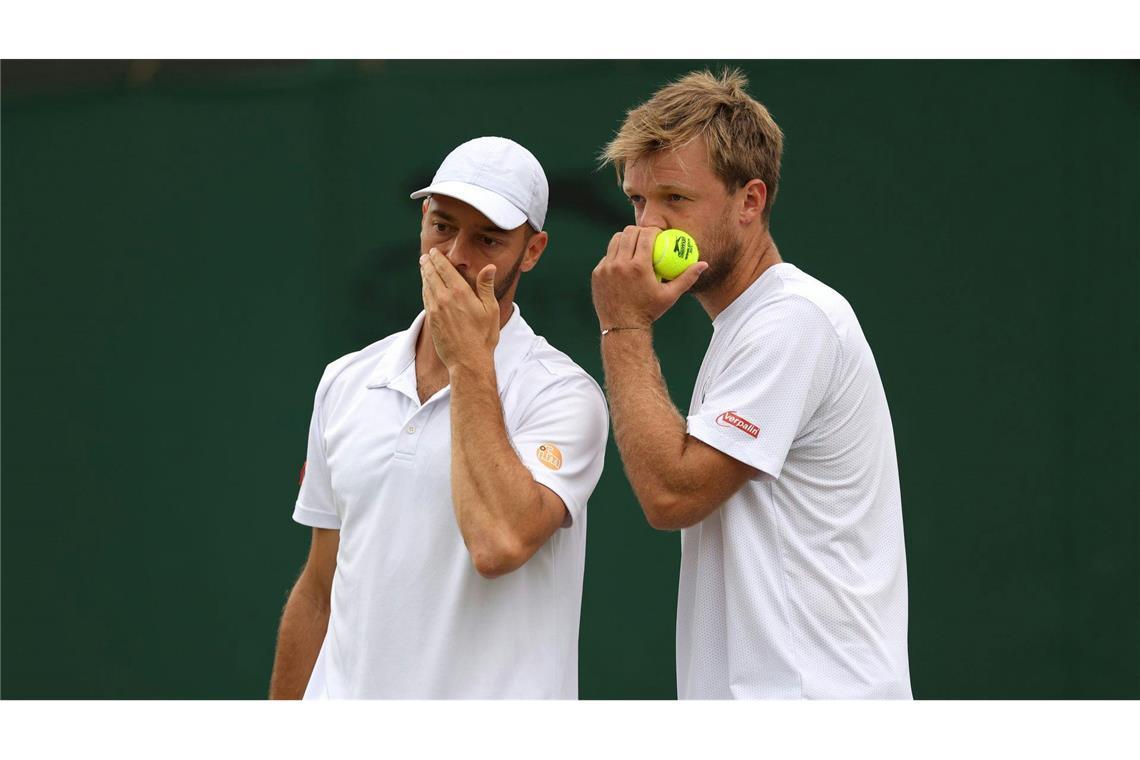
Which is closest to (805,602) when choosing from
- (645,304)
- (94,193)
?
(645,304)

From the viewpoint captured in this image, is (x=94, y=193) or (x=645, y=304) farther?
(x=94, y=193)

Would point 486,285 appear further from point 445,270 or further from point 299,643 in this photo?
point 299,643

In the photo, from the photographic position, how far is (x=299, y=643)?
3.16 meters

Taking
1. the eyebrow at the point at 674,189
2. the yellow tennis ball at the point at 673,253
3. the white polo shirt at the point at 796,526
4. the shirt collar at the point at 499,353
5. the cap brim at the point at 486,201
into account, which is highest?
the eyebrow at the point at 674,189

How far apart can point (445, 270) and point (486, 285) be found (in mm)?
93

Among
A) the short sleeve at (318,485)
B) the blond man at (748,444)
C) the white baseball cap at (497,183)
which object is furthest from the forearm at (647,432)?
the short sleeve at (318,485)

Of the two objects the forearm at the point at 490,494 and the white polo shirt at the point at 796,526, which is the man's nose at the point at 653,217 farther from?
the forearm at the point at 490,494

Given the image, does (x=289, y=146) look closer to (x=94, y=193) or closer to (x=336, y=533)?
(x=94, y=193)

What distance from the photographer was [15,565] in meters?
5.62


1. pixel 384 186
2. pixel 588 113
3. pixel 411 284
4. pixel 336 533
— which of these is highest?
pixel 588 113

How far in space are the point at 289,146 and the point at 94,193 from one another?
2.75 ft

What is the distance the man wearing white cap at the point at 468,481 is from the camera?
2.64 metres

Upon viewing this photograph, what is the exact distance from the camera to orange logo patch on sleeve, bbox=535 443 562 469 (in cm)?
268

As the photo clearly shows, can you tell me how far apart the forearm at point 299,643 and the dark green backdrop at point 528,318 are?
229 centimetres
